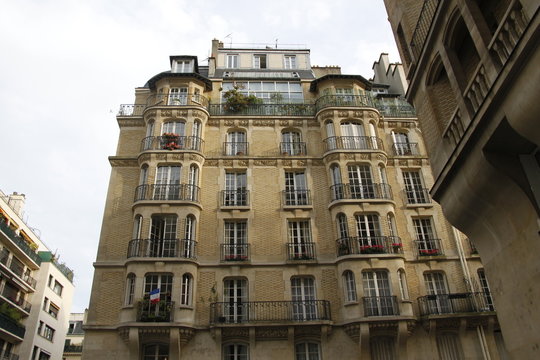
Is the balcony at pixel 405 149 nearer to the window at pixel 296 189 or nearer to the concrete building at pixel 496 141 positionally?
the window at pixel 296 189

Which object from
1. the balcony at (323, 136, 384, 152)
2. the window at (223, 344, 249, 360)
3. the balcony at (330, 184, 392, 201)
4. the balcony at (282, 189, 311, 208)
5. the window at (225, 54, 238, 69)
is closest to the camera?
the window at (223, 344, 249, 360)

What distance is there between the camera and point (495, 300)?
1029 centimetres

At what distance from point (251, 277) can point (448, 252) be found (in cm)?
972

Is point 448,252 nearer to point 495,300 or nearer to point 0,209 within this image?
point 495,300

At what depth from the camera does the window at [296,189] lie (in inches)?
869

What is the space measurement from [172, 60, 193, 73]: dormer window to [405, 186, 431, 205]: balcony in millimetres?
14765

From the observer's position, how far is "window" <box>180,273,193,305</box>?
18.7 meters

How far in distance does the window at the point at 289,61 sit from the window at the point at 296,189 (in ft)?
35.0

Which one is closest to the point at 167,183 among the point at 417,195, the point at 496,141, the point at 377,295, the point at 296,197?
the point at 296,197

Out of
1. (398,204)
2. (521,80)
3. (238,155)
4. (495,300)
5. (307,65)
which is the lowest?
(495,300)

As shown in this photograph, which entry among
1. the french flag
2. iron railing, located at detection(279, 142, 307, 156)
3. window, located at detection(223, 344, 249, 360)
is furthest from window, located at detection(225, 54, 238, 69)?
window, located at detection(223, 344, 249, 360)

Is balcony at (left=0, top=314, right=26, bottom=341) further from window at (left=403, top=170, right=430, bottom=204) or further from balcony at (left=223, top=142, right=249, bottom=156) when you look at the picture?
window at (left=403, top=170, right=430, bottom=204)

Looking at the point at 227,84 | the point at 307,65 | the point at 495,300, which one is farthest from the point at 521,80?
the point at 307,65

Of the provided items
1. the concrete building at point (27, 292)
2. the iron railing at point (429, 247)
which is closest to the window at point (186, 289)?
the iron railing at point (429, 247)
